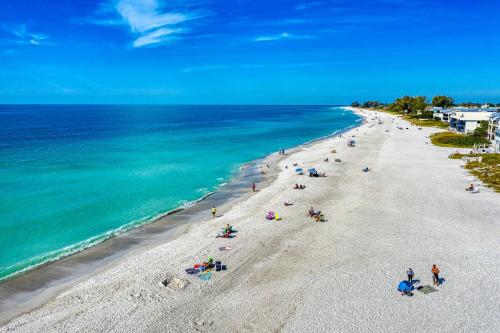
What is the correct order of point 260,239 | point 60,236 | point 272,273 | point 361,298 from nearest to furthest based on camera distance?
point 361,298
point 272,273
point 260,239
point 60,236

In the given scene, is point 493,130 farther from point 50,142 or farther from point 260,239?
point 50,142

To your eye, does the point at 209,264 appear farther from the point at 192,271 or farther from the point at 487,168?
the point at 487,168

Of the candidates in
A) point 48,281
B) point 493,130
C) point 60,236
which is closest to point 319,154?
point 493,130

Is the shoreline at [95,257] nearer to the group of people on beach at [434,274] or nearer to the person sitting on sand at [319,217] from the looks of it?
the person sitting on sand at [319,217]

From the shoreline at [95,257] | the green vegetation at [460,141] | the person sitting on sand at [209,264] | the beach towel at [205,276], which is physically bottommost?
the green vegetation at [460,141]

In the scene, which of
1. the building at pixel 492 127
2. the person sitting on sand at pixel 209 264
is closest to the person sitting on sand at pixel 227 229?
the person sitting on sand at pixel 209 264

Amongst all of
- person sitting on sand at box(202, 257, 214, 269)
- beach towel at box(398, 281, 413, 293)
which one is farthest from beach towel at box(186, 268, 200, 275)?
beach towel at box(398, 281, 413, 293)
